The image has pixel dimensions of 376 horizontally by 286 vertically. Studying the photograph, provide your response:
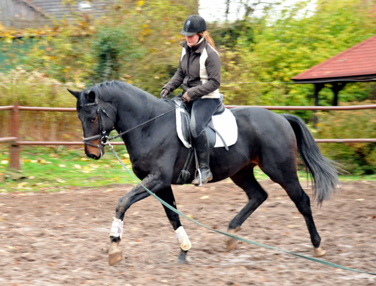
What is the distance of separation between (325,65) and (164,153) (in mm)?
10015

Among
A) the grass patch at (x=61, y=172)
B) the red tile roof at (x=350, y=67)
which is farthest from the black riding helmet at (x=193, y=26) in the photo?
the red tile roof at (x=350, y=67)

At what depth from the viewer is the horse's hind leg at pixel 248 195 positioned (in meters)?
6.10

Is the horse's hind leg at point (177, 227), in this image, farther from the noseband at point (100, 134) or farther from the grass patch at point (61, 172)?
the grass patch at point (61, 172)

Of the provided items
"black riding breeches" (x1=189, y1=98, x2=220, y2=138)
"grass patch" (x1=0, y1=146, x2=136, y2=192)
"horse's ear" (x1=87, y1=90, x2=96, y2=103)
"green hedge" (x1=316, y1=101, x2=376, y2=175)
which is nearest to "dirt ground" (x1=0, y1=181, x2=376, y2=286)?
"grass patch" (x1=0, y1=146, x2=136, y2=192)

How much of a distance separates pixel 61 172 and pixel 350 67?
8.30 metres

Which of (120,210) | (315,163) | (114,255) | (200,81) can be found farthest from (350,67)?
(114,255)

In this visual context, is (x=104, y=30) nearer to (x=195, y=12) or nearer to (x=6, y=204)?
(x=195, y=12)

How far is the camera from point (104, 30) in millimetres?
13844

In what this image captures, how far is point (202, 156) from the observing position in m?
5.47

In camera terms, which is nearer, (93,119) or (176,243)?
(93,119)

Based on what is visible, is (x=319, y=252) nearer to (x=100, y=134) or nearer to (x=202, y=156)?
(x=202, y=156)

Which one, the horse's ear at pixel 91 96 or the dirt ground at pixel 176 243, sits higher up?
the horse's ear at pixel 91 96

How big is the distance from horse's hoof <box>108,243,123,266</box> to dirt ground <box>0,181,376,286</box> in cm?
9

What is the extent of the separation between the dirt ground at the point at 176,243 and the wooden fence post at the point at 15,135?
1.10 metres
